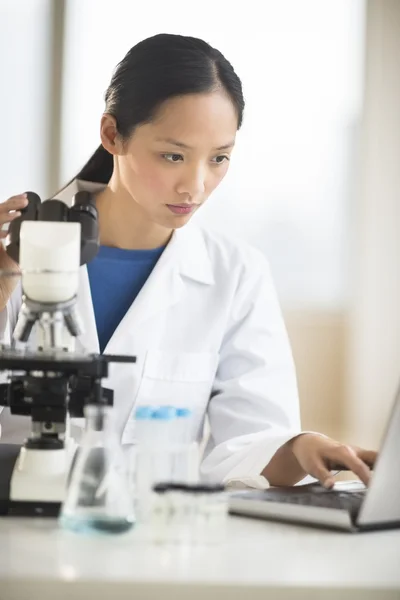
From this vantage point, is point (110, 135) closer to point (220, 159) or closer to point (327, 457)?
point (220, 159)

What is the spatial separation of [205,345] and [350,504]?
2.50ft

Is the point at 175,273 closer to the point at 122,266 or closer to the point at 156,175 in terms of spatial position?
the point at 122,266

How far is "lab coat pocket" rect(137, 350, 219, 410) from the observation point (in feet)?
6.35

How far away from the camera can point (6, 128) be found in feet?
14.6

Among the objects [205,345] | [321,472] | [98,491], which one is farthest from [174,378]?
[98,491]

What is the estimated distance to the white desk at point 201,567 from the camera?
891 millimetres

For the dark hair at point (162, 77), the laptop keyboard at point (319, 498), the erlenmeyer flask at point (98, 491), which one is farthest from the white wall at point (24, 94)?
the erlenmeyer flask at point (98, 491)

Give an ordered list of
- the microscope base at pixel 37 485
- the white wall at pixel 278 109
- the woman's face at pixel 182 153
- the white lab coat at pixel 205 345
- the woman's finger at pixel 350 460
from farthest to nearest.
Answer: the white wall at pixel 278 109 → the white lab coat at pixel 205 345 → the woman's face at pixel 182 153 → the woman's finger at pixel 350 460 → the microscope base at pixel 37 485

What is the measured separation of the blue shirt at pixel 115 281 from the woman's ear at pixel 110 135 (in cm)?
22

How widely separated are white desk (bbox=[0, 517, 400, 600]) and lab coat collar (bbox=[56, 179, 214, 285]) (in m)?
0.95

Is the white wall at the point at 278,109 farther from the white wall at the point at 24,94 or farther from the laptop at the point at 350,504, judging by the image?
the laptop at the point at 350,504

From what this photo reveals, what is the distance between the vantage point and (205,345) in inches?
77.7

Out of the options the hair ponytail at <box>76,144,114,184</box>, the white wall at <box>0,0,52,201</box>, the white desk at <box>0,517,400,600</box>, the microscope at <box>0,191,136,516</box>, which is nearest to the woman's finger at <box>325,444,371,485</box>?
the white desk at <box>0,517,400,600</box>

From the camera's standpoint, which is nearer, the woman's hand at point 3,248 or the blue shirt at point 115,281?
the woman's hand at point 3,248
